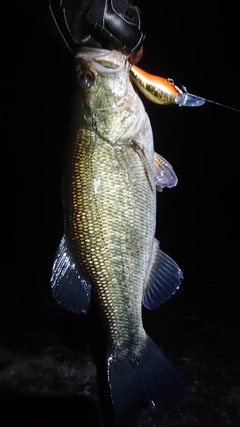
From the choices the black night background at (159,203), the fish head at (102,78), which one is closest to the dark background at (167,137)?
the black night background at (159,203)

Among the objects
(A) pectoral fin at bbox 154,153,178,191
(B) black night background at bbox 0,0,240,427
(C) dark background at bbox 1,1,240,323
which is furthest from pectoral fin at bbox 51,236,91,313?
(C) dark background at bbox 1,1,240,323

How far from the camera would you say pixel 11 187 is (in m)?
3.27

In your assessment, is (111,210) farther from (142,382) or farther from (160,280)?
(142,382)

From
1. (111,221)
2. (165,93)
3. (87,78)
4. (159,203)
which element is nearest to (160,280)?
(111,221)

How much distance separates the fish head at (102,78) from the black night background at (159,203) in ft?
3.08

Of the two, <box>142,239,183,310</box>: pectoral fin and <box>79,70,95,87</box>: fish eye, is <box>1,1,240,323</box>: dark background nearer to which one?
<box>142,239,183,310</box>: pectoral fin

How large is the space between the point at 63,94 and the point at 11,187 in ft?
2.84

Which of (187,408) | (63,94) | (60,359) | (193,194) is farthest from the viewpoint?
(193,194)

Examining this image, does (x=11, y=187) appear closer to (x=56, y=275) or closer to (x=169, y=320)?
(x=169, y=320)

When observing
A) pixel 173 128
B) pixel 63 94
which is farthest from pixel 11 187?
pixel 173 128

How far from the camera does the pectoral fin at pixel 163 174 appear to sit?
1503 mm

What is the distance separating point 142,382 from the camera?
1482 mm

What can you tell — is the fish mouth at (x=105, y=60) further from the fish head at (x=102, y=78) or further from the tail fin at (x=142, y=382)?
the tail fin at (x=142, y=382)

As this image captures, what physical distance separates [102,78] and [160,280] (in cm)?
76
